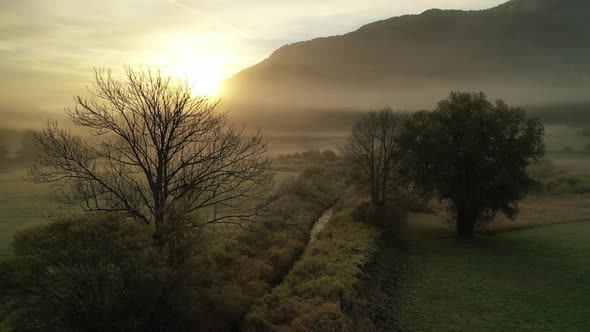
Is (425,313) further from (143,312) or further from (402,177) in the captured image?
(402,177)

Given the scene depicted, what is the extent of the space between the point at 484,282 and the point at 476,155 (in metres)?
15.6

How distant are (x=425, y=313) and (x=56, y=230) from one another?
21.5 meters

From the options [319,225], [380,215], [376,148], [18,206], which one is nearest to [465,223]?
[380,215]

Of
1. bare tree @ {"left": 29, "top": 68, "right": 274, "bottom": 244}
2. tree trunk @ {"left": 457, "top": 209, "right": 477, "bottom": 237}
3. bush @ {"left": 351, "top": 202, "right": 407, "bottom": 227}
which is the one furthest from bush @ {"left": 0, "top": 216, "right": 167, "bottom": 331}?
tree trunk @ {"left": 457, "top": 209, "right": 477, "bottom": 237}

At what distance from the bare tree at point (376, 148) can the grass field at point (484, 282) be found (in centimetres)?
1410

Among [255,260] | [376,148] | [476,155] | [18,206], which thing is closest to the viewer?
[255,260]

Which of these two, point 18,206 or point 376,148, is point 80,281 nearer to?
point 18,206

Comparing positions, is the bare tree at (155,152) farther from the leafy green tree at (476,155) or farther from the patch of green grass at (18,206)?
the leafy green tree at (476,155)

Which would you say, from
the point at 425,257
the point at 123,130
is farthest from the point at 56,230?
the point at 425,257

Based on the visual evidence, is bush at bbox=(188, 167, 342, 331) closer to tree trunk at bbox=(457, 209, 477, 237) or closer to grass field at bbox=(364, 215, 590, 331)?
grass field at bbox=(364, 215, 590, 331)

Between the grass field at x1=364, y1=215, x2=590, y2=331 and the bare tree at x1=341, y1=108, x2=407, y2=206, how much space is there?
14102 mm

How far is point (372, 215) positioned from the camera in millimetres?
44188

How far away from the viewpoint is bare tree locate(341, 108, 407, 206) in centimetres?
5409

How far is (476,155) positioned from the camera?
126 feet
